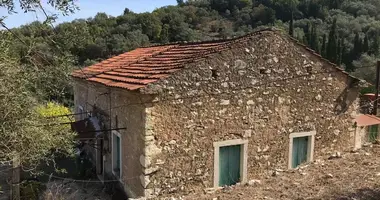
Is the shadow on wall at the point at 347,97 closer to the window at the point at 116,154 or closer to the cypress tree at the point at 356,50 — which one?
the window at the point at 116,154

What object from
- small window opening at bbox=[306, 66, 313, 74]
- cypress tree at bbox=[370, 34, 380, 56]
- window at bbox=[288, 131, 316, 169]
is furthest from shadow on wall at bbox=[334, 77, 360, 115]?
cypress tree at bbox=[370, 34, 380, 56]

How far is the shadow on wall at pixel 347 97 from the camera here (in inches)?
430

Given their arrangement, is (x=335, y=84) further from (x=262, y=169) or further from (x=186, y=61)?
(x=186, y=61)

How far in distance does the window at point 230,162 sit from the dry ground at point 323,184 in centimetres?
88

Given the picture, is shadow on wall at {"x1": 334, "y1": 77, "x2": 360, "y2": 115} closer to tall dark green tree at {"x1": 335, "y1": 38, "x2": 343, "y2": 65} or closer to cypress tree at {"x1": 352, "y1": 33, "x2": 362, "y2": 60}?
tall dark green tree at {"x1": 335, "y1": 38, "x2": 343, "y2": 65}

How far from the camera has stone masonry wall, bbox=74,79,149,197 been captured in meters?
8.54

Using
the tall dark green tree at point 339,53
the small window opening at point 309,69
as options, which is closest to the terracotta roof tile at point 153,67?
the small window opening at point 309,69

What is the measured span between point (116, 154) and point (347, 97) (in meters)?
7.26

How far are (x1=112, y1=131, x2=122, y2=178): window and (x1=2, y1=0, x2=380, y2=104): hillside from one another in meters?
2.10

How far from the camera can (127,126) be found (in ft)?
30.7

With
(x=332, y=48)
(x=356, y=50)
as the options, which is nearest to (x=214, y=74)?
(x=332, y=48)

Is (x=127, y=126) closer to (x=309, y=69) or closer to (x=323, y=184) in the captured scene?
(x=323, y=184)

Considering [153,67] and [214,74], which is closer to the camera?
[214,74]

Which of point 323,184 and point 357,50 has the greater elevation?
point 357,50
